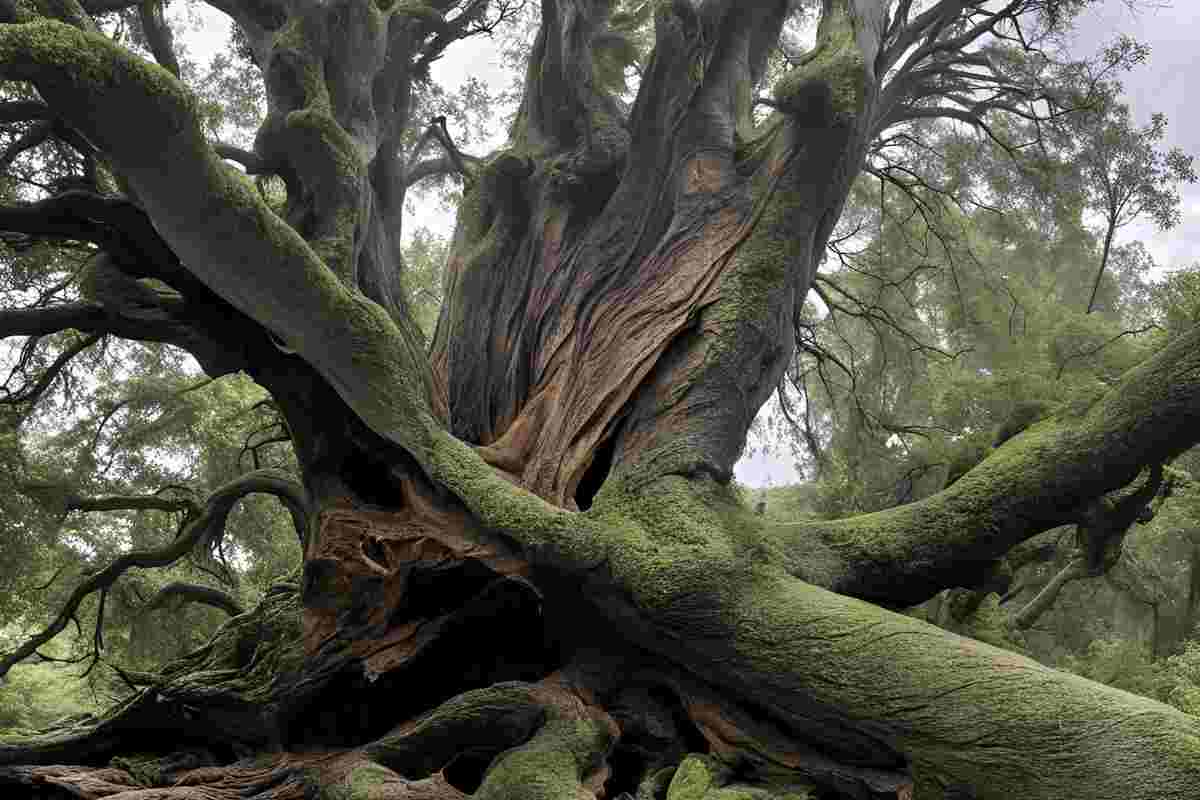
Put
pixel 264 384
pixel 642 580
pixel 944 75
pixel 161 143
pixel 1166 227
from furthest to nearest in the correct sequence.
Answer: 1. pixel 1166 227
2. pixel 944 75
3. pixel 264 384
4. pixel 642 580
5. pixel 161 143

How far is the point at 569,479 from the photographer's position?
4551 millimetres

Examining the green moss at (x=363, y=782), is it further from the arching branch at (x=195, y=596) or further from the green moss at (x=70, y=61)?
the arching branch at (x=195, y=596)

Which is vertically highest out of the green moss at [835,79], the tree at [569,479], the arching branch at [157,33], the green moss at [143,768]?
the arching branch at [157,33]

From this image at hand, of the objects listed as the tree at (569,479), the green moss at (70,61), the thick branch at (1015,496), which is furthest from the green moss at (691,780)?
the green moss at (70,61)

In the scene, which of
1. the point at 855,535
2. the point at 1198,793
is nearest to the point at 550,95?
the point at 855,535

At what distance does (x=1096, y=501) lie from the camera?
3.95 m

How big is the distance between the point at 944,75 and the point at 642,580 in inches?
257

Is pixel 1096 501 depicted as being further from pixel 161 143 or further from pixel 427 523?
pixel 161 143

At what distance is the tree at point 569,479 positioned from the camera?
323cm

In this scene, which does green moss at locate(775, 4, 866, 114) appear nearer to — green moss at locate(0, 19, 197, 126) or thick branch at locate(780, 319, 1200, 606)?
thick branch at locate(780, 319, 1200, 606)

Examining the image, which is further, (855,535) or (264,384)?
(264,384)

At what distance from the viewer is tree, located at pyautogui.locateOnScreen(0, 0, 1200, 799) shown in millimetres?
3230

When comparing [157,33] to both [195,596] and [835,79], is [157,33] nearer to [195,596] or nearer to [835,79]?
[195,596]

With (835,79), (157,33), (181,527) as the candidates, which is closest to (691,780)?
(835,79)
